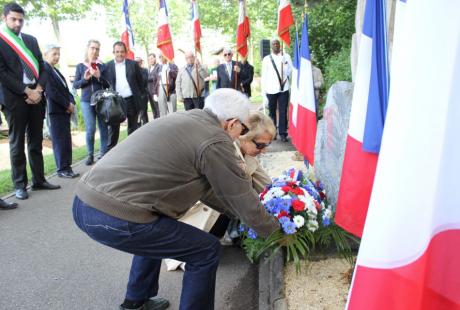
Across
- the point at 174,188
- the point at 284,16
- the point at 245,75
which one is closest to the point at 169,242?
the point at 174,188

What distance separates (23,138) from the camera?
16.3ft

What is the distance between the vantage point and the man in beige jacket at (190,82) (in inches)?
354

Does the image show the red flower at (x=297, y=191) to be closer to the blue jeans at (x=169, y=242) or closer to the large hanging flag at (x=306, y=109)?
the blue jeans at (x=169, y=242)

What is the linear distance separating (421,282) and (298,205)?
1.76 meters

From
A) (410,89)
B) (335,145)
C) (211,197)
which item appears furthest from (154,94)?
(410,89)

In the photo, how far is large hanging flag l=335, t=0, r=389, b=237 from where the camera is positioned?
2.12m

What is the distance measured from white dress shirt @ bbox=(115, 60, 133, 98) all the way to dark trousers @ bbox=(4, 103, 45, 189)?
183 centimetres

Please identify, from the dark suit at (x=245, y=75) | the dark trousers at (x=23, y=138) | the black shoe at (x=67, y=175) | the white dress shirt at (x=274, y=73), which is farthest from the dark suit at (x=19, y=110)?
the dark suit at (x=245, y=75)

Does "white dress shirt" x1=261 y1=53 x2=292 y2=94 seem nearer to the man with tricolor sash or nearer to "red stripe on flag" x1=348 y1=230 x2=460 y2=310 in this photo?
the man with tricolor sash

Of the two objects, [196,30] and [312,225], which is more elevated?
[196,30]

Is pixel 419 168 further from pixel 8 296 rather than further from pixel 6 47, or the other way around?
pixel 6 47

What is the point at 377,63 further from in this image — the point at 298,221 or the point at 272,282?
the point at 272,282

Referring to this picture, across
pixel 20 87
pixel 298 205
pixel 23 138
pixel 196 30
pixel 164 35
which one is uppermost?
pixel 196 30

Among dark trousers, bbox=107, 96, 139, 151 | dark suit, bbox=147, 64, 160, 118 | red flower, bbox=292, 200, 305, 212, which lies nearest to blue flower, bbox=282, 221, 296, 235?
red flower, bbox=292, 200, 305, 212
